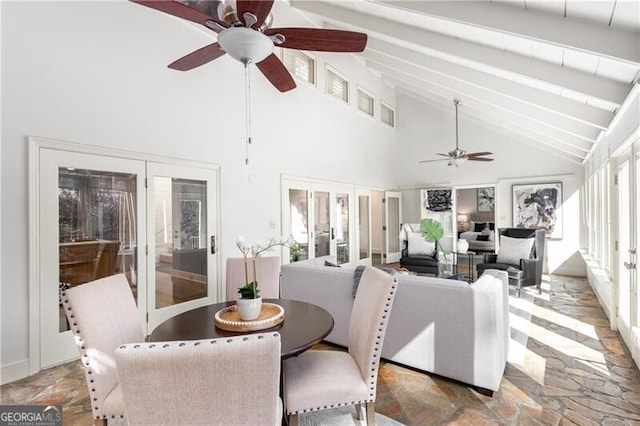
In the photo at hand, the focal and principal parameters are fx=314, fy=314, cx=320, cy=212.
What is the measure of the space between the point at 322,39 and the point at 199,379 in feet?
6.40

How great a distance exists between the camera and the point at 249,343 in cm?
92

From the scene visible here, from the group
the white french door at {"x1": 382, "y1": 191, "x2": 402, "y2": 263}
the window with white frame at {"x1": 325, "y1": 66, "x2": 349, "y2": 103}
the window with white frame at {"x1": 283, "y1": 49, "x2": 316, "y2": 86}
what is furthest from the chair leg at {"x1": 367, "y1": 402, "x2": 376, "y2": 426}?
the white french door at {"x1": 382, "y1": 191, "x2": 402, "y2": 263}

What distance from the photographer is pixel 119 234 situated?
3416mm

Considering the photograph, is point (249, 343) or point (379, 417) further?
point (379, 417)

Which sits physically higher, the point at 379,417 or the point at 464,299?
the point at 464,299

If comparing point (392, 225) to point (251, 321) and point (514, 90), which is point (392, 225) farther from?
point (251, 321)

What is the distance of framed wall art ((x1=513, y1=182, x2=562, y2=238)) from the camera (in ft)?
22.4

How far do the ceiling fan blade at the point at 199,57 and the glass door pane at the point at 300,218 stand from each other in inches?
129

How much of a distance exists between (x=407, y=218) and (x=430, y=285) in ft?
21.7

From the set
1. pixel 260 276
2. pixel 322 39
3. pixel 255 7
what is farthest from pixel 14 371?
pixel 322 39

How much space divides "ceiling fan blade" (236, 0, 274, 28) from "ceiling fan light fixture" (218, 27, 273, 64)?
0.07 metres

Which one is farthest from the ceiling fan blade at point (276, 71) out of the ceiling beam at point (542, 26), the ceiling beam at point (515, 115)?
the ceiling beam at point (515, 115)

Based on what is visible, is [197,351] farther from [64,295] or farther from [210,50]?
[210,50]

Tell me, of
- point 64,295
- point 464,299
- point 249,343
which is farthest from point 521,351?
point 64,295
